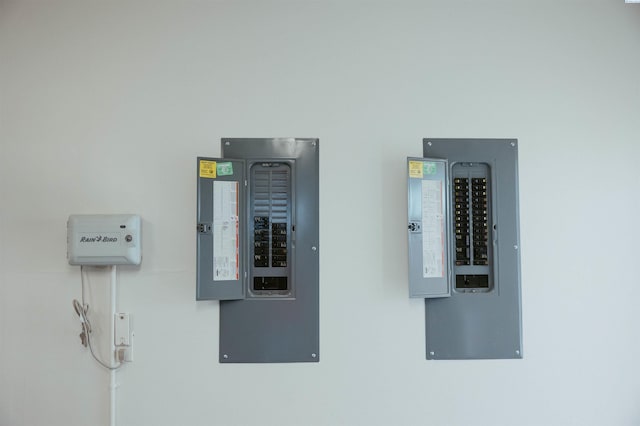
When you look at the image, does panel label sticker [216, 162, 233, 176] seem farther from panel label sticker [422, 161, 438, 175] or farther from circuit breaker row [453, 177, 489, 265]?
circuit breaker row [453, 177, 489, 265]

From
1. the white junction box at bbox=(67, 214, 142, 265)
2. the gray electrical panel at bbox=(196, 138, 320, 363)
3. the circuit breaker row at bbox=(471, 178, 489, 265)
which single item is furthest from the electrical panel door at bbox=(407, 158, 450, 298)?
the white junction box at bbox=(67, 214, 142, 265)

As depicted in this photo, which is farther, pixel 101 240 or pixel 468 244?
pixel 468 244

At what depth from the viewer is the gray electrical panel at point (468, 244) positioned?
5.14 ft

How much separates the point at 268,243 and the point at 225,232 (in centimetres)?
18

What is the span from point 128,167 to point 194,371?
86cm

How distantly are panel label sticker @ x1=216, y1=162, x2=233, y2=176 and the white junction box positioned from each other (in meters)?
0.39

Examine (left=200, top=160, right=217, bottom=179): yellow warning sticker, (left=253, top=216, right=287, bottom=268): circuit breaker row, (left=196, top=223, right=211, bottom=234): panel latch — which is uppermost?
(left=200, top=160, right=217, bottom=179): yellow warning sticker

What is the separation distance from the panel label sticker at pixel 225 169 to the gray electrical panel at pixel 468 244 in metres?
0.71

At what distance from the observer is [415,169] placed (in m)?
1.55

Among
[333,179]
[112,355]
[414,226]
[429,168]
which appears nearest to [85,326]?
[112,355]

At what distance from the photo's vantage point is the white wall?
61.7 inches

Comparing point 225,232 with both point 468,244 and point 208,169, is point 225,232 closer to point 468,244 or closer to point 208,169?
point 208,169

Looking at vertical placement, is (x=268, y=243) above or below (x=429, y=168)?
below

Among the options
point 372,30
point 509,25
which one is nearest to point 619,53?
point 509,25
